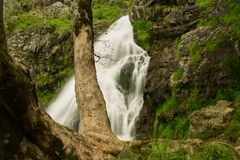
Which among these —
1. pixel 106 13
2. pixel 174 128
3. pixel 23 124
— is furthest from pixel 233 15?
pixel 106 13

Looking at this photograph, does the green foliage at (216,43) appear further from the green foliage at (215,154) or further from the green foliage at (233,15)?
the green foliage at (215,154)

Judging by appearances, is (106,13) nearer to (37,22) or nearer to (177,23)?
(37,22)

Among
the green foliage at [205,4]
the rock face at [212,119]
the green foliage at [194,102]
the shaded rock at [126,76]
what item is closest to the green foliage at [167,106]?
the green foliage at [194,102]

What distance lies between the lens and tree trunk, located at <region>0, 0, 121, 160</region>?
16.6 feet

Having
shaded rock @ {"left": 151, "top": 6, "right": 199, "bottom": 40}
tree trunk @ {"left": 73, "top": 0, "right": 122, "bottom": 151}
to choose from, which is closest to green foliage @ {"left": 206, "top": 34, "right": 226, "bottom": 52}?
shaded rock @ {"left": 151, "top": 6, "right": 199, "bottom": 40}

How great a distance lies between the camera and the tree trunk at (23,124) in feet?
16.6

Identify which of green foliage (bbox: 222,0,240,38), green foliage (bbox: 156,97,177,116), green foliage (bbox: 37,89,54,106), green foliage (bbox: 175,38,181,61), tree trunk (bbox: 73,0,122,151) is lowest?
green foliage (bbox: 37,89,54,106)

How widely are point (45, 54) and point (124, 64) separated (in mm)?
7131

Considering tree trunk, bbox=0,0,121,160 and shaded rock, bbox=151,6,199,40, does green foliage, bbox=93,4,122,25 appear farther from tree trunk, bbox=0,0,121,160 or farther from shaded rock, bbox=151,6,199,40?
tree trunk, bbox=0,0,121,160

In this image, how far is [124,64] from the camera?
2095 centimetres

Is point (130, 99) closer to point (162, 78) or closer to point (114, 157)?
point (162, 78)

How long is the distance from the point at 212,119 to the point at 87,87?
6379 millimetres

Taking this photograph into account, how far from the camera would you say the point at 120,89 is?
19547 mm

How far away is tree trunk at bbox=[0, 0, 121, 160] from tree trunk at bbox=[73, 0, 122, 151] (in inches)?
56.3
